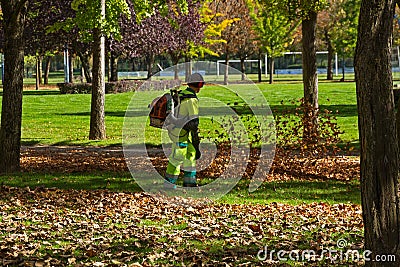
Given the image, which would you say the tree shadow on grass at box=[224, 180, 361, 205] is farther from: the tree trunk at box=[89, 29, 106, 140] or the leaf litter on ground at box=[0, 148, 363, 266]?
the tree trunk at box=[89, 29, 106, 140]

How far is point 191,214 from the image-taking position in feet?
27.9

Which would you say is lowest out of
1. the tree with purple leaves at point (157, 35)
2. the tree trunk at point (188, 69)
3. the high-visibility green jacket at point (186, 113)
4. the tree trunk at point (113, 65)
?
the high-visibility green jacket at point (186, 113)

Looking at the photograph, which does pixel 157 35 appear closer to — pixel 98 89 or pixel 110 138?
pixel 110 138

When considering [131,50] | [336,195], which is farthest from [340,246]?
[131,50]

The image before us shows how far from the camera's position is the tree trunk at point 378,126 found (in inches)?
195

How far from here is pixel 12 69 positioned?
37.7ft

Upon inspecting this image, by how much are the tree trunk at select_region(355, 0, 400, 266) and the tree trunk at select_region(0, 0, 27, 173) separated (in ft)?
24.9

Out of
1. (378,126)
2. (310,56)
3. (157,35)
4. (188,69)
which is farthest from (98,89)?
(157,35)

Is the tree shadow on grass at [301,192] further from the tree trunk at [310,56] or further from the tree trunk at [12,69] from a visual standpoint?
the tree trunk at [12,69]

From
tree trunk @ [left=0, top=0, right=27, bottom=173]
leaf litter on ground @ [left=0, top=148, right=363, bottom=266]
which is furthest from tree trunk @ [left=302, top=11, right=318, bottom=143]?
tree trunk @ [left=0, top=0, right=27, bottom=173]

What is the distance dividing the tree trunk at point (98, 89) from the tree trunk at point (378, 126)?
1242 centimetres

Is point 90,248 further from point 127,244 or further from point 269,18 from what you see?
point 269,18

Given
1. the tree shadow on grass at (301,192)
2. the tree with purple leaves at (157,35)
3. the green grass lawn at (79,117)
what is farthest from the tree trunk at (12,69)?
the tree with purple leaves at (157,35)

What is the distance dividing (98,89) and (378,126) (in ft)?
41.9
